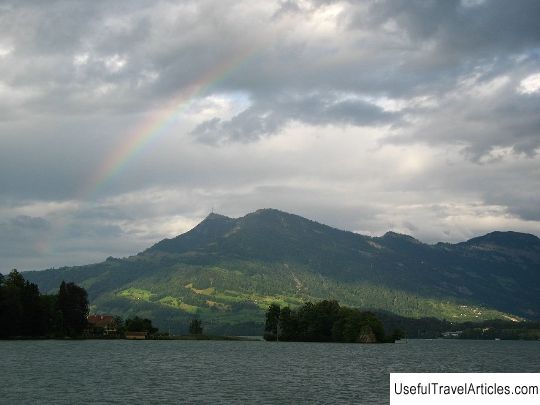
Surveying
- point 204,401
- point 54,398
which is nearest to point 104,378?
point 54,398

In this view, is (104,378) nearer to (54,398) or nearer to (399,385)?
(54,398)

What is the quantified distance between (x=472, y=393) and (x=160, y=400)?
47.8 m

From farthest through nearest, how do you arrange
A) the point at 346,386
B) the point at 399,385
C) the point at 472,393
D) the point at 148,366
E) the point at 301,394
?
the point at 148,366 < the point at 346,386 < the point at 301,394 < the point at 472,393 < the point at 399,385

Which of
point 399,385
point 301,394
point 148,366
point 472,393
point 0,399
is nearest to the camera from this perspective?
point 399,385

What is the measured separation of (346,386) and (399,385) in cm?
6596

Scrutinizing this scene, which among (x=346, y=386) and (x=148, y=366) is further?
(x=148, y=366)

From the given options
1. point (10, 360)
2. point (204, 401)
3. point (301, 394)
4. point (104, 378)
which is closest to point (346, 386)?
point (301, 394)

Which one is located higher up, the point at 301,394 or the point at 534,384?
the point at 534,384

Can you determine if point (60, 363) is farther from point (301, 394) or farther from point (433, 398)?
point (433, 398)

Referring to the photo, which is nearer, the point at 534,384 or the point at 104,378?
the point at 534,384

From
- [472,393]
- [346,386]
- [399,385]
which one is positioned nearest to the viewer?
[399,385]

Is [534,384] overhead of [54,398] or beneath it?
overhead

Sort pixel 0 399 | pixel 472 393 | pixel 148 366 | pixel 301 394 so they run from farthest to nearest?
pixel 148 366
pixel 301 394
pixel 0 399
pixel 472 393

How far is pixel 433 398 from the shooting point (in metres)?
49.8
